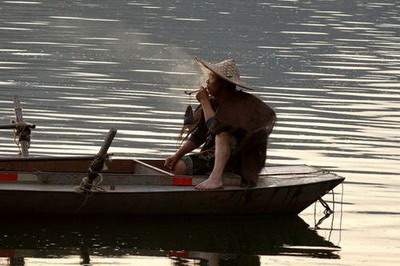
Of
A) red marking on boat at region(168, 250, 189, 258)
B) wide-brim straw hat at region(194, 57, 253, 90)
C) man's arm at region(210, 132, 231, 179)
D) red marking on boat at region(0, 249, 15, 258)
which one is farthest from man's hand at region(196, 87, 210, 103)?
red marking on boat at region(0, 249, 15, 258)

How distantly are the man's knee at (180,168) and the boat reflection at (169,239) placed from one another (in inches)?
18.6

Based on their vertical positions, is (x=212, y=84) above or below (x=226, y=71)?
below

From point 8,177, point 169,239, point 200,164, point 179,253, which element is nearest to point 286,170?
point 200,164

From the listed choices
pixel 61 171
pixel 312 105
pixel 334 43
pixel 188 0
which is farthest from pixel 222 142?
pixel 188 0

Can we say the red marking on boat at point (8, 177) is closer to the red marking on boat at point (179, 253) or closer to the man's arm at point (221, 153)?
the red marking on boat at point (179, 253)

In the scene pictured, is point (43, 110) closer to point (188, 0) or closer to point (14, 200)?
point (14, 200)

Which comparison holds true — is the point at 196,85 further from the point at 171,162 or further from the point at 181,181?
the point at 181,181

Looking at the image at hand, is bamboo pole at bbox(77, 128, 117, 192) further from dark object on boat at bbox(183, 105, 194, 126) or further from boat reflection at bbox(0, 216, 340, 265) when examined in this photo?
dark object on boat at bbox(183, 105, 194, 126)

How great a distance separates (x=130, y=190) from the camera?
41.0 feet

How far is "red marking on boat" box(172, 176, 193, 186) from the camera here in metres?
12.6

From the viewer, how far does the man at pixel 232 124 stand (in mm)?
12773

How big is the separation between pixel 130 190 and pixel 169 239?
49cm

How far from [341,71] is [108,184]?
13.9 meters

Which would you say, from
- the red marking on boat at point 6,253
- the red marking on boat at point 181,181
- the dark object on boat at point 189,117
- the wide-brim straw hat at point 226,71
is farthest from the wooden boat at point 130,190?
the wide-brim straw hat at point 226,71
